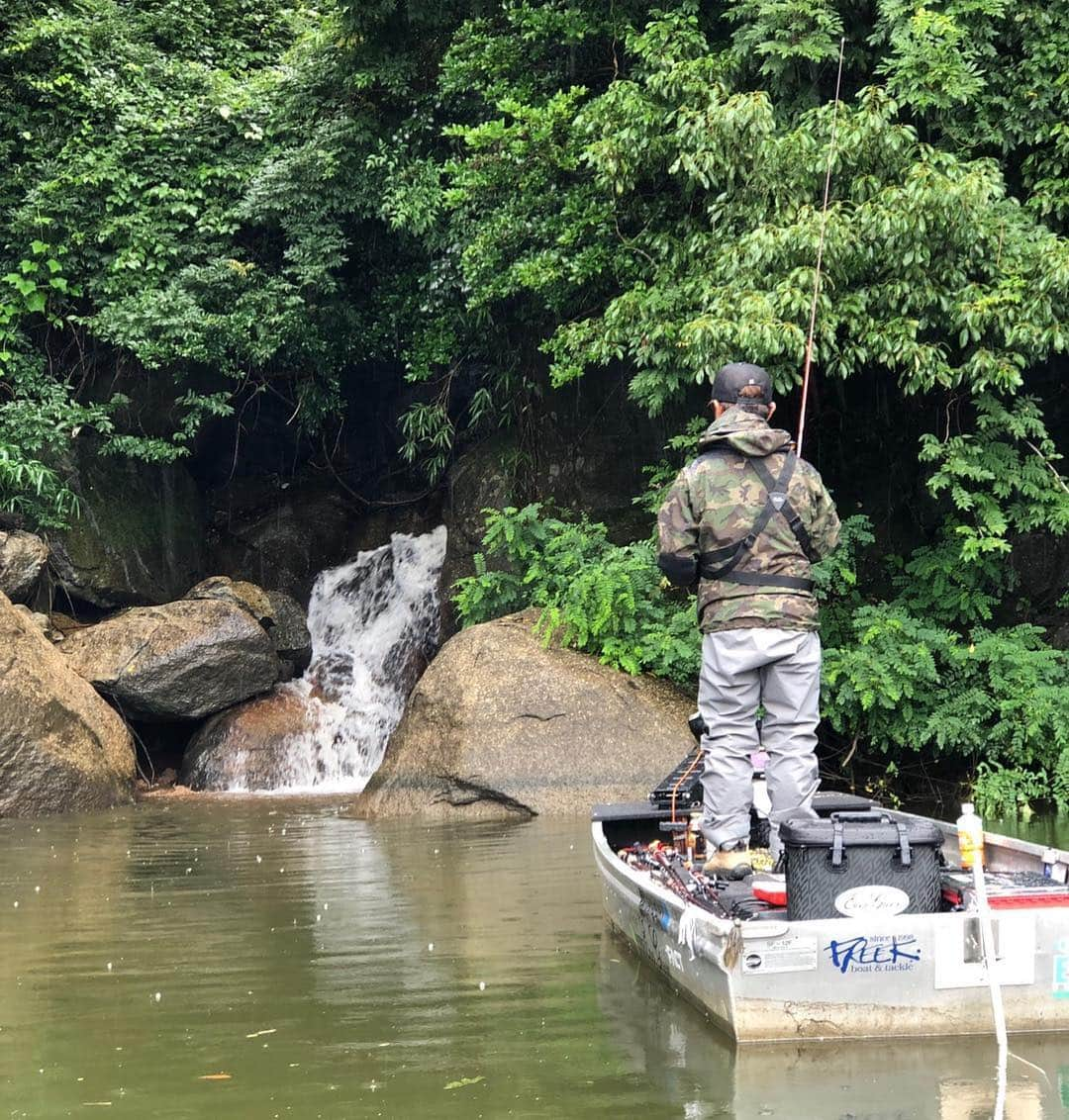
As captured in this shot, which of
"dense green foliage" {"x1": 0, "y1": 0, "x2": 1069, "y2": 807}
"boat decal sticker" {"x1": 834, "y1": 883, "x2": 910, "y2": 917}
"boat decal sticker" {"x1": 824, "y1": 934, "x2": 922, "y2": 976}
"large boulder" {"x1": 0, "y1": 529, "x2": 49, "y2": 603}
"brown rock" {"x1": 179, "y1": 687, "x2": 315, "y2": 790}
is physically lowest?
"brown rock" {"x1": 179, "y1": 687, "x2": 315, "y2": 790}

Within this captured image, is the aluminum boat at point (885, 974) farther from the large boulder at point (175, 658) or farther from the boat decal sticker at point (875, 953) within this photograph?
the large boulder at point (175, 658)

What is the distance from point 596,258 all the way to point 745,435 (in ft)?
26.1

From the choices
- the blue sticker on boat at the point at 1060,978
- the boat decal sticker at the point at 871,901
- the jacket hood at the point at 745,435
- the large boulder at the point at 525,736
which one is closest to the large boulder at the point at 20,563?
the large boulder at the point at 525,736

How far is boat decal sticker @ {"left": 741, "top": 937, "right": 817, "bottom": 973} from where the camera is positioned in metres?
4.51

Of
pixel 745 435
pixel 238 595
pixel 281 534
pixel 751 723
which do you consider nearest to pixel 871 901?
pixel 751 723

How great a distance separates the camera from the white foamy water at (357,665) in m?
14.8

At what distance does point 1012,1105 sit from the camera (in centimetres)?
398

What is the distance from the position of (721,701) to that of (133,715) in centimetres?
1033

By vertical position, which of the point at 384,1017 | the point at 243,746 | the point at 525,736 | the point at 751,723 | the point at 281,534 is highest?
the point at 281,534

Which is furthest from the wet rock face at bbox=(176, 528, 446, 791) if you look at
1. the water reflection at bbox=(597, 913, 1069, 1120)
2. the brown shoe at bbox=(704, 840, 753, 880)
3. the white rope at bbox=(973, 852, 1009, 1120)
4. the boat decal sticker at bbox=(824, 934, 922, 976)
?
the white rope at bbox=(973, 852, 1009, 1120)

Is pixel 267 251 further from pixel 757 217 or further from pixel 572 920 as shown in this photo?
pixel 572 920

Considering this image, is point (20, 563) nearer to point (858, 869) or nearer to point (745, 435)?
point (745, 435)

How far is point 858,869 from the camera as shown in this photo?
4.85 meters

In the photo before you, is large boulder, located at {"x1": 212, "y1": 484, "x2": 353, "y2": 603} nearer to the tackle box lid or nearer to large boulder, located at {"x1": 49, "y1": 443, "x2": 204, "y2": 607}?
large boulder, located at {"x1": 49, "y1": 443, "x2": 204, "y2": 607}
